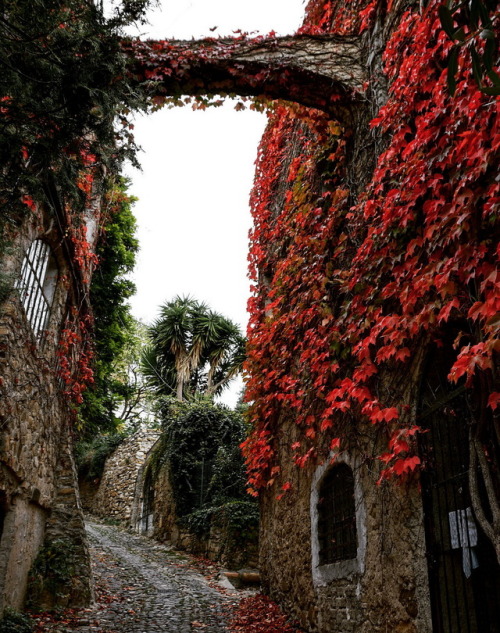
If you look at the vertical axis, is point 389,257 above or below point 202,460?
above

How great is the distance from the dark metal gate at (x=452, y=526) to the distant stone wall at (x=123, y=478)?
14.6 metres

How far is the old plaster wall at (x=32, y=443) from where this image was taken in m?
5.00

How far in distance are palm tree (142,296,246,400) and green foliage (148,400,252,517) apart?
4.24 metres

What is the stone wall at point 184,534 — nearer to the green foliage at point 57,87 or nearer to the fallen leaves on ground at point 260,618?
the fallen leaves on ground at point 260,618

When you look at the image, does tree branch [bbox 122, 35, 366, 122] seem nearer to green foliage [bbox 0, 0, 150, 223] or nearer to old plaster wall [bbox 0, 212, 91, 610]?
old plaster wall [bbox 0, 212, 91, 610]

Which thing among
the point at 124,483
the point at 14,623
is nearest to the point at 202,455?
the point at 124,483

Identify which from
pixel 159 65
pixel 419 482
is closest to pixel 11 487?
pixel 419 482

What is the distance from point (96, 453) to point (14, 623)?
14605 mm

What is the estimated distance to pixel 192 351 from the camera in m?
19.7

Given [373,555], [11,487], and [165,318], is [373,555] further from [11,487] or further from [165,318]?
[165,318]

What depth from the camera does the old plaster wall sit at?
197 inches

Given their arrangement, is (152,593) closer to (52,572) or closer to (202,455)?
(52,572)

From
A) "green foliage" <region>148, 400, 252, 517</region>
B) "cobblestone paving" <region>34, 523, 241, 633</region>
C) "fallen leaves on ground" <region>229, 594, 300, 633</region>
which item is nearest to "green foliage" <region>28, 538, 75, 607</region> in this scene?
"cobblestone paving" <region>34, 523, 241, 633</region>

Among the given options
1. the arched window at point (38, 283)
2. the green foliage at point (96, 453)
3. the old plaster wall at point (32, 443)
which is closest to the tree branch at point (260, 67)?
the old plaster wall at point (32, 443)
